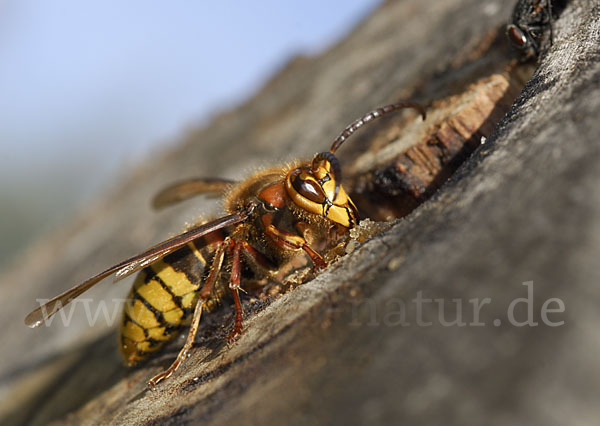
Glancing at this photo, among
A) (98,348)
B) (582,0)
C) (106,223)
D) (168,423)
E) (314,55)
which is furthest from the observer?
(314,55)

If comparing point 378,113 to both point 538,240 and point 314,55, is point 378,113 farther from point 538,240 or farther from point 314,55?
point 314,55

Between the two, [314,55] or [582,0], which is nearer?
[582,0]

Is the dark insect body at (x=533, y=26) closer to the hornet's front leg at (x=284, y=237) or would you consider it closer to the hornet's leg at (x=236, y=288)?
the hornet's front leg at (x=284, y=237)

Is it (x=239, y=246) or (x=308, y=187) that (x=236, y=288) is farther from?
(x=308, y=187)

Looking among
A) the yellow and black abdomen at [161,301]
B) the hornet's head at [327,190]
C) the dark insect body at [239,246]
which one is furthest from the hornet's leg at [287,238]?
the yellow and black abdomen at [161,301]

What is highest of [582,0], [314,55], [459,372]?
[314,55]

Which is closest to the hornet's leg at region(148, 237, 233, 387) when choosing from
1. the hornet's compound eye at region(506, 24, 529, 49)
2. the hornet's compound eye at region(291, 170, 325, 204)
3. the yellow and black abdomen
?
the yellow and black abdomen

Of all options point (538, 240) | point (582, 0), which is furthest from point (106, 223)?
point (538, 240)

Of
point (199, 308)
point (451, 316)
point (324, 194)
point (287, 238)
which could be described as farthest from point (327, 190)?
point (451, 316)
